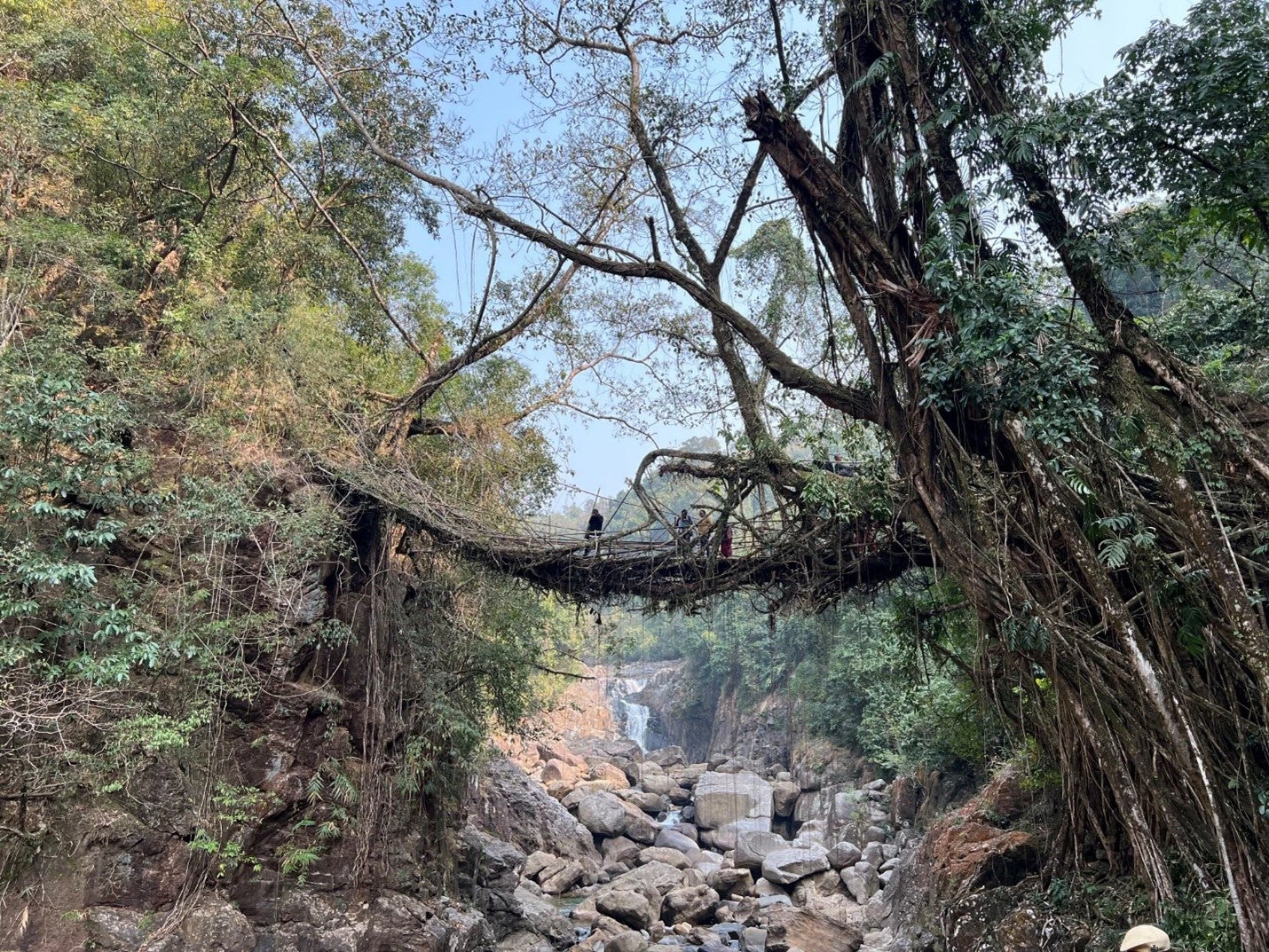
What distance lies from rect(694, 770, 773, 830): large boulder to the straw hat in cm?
1209

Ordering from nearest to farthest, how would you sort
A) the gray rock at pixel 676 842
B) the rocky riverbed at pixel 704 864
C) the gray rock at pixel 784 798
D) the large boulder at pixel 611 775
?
the rocky riverbed at pixel 704 864 → the gray rock at pixel 676 842 → the gray rock at pixel 784 798 → the large boulder at pixel 611 775

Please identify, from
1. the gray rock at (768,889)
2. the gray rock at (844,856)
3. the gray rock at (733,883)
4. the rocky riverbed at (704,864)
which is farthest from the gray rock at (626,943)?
the gray rock at (844,856)

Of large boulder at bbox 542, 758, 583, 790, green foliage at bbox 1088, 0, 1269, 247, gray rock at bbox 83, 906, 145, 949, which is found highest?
green foliage at bbox 1088, 0, 1269, 247

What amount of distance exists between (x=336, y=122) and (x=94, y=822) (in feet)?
19.5

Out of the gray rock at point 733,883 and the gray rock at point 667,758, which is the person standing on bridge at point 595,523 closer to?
the gray rock at point 733,883

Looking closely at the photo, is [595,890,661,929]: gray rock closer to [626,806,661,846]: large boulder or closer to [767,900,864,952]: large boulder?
[767,900,864,952]: large boulder

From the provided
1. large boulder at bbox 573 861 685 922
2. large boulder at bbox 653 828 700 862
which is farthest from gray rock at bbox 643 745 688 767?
large boulder at bbox 573 861 685 922

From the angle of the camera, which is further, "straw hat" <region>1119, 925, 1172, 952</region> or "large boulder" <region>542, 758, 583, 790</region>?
"large boulder" <region>542, 758, 583, 790</region>

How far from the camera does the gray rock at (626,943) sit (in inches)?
280

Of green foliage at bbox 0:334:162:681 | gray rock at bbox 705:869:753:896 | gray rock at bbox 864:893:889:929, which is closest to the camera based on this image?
green foliage at bbox 0:334:162:681

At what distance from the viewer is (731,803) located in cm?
1401

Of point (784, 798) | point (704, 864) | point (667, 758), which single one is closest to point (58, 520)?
point (704, 864)

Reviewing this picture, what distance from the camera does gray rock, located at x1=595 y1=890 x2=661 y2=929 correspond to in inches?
326

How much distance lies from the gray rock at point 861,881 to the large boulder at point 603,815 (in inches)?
155
